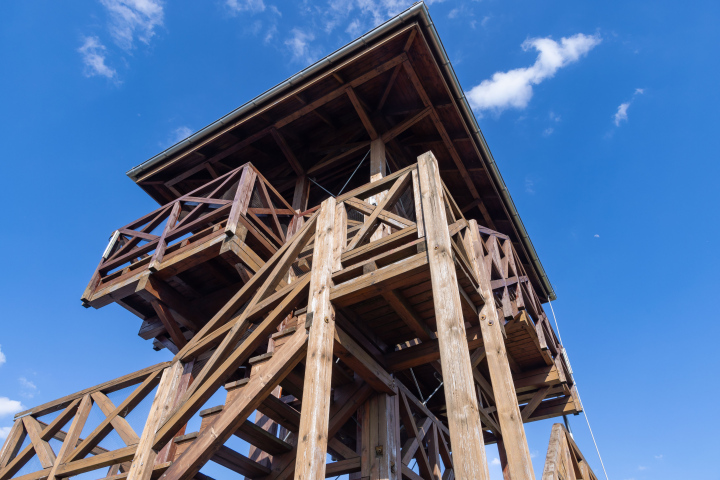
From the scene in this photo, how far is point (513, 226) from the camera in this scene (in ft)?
43.2

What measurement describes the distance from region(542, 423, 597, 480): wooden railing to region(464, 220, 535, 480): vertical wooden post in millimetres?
1133

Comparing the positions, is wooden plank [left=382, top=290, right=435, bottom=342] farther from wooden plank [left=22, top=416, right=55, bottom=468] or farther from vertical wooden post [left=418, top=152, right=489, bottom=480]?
wooden plank [left=22, top=416, right=55, bottom=468]

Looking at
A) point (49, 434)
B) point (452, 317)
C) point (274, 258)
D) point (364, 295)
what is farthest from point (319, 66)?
point (49, 434)

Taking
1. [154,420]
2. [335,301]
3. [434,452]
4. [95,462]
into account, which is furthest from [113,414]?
[434,452]

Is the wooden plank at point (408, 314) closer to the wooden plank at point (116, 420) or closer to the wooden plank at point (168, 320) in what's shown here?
the wooden plank at point (116, 420)

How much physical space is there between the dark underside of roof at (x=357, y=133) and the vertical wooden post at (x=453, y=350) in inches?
212

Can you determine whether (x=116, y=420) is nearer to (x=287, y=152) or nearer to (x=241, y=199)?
(x=241, y=199)

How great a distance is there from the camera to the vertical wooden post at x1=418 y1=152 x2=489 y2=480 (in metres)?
3.53

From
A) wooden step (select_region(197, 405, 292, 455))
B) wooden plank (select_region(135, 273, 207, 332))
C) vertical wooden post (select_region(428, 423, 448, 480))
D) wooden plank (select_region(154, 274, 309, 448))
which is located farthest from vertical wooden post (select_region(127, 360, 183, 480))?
vertical wooden post (select_region(428, 423, 448, 480))

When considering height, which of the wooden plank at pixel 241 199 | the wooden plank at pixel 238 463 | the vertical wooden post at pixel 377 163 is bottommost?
the wooden plank at pixel 238 463

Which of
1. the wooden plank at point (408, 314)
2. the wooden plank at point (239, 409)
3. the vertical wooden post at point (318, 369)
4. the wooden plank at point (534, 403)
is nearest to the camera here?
the vertical wooden post at point (318, 369)

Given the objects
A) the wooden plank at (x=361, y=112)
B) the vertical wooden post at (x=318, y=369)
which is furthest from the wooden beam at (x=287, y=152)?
→ the vertical wooden post at (x=318, y=369)

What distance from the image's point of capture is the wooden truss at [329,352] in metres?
4.56

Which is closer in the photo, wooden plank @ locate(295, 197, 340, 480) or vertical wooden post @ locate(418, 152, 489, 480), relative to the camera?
vertical wooden post @ locate(418, 152, 489, 480)
